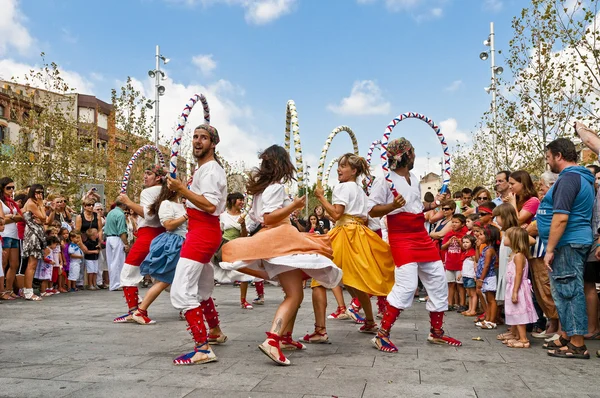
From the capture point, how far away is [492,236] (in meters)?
7.69

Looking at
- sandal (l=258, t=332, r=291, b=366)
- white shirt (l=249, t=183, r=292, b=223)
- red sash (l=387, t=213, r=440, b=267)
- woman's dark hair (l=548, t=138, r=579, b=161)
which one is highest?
woman's dark hair (l=548, t=138, r=579, b=161)

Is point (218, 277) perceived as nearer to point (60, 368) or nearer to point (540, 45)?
Result: point (60, 368)

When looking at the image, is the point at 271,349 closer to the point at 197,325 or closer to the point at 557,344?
the point at 197,325

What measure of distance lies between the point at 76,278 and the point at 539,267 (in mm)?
10123

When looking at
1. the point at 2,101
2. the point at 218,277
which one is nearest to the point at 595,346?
the point at 218,277

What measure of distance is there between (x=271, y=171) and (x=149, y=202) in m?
2.69

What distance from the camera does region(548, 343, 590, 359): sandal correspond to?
5.29 meters

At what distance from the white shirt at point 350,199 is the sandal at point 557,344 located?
93.5 inches

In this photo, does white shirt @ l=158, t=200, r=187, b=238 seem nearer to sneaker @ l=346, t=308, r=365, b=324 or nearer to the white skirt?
the white skirt

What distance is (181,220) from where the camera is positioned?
23.7 feet

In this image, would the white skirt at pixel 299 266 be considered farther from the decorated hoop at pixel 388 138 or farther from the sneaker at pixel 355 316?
the sneaker at pixel 355 316

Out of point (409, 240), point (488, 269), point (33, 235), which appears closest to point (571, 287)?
point (409, 240)

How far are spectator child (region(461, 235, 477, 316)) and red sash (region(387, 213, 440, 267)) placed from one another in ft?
9.56

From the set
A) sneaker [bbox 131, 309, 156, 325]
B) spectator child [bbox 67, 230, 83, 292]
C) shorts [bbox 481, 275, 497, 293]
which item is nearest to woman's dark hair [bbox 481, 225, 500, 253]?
shorts [bbox 481, 275, 497, 293]
